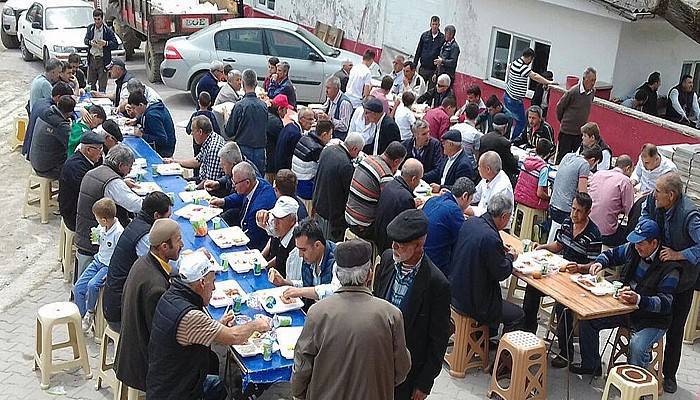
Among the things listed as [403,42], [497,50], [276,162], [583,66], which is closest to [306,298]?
[276,162]

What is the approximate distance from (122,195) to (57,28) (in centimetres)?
1191

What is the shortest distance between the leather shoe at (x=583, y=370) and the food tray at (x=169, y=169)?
5216mm

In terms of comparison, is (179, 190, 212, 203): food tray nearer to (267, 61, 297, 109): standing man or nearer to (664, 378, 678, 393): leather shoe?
(267, 61, 297, 109): standing man

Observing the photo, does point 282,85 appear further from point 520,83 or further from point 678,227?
point 678,227

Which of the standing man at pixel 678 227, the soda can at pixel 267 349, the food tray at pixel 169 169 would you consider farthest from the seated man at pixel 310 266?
the food tray at pixel 169 169

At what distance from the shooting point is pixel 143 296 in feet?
19.0

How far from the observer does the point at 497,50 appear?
52.6 feet

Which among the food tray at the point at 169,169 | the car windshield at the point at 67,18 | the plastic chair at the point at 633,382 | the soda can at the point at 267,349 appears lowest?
the plastic chair at the point at 633,382

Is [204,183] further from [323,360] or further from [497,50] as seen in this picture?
[497,50]

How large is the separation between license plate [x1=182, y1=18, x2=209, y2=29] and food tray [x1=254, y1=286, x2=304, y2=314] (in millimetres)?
12819

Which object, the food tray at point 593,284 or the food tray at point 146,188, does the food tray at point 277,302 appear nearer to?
the food tray at point 593,284

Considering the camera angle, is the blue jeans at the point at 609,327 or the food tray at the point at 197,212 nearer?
the blue jeans at the point at 609,327

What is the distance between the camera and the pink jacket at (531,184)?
33.4 ft

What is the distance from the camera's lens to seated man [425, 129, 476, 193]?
30.8 ft
